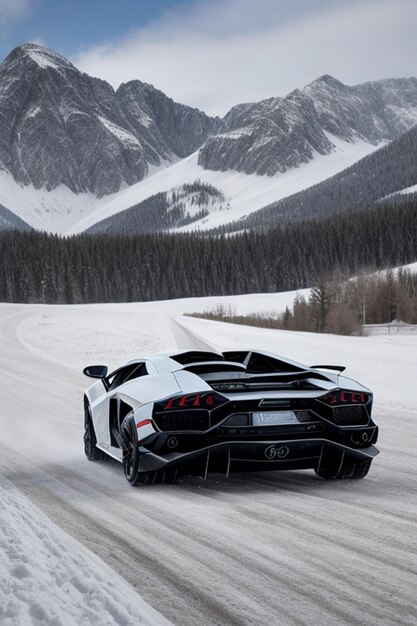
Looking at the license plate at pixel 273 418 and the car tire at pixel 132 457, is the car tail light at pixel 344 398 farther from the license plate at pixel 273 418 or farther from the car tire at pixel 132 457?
the car tire at pixel 132 457

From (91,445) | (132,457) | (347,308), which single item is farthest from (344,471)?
(347,308)

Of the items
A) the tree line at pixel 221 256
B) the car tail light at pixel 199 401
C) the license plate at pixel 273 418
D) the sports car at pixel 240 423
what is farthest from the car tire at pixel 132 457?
the tree line at pixel 221 256

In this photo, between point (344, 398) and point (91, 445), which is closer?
point (344, 398)

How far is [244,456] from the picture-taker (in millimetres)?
6012

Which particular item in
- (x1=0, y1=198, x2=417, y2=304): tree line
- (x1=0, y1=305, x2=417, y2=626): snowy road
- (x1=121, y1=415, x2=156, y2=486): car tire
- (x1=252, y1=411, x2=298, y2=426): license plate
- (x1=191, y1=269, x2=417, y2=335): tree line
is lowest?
(x1=0, y1=305, x2=417, y2=626): snowy road

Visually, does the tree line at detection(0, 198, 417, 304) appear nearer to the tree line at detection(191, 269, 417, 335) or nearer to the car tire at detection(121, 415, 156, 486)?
the tree line at detection(191, 269, 417, 335)

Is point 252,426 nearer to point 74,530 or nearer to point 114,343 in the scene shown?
point 74,530

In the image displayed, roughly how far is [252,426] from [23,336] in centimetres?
2689

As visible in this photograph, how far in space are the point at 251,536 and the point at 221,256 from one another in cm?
15187

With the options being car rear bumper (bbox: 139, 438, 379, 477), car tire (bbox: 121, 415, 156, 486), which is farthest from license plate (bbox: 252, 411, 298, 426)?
car tire (bbox: 121, 415, 156, 486)

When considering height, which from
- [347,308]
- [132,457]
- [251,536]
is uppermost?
[347,308]

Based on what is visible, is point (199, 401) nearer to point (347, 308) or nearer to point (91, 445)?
point (91, 445)

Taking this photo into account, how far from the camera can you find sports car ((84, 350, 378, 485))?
602 cm

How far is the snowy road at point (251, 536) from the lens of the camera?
3.51m
